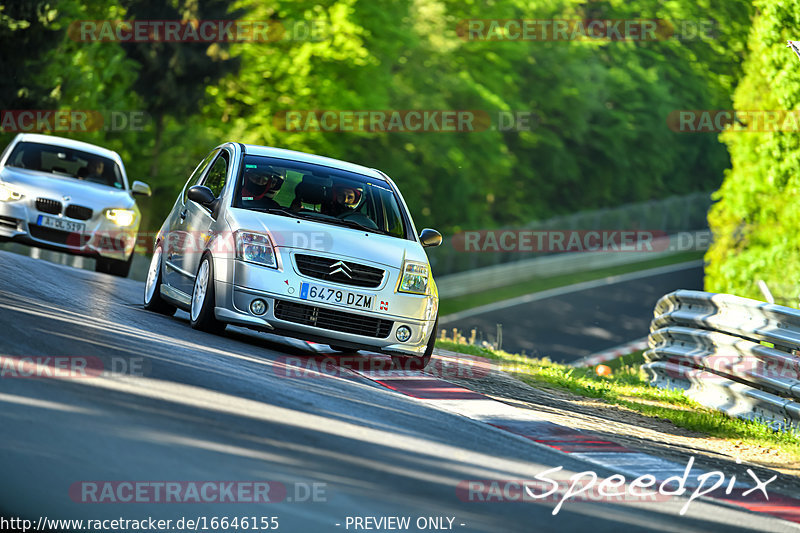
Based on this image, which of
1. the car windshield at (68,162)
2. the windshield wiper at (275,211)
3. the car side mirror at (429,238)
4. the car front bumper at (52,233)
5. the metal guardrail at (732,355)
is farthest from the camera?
the car windshield at (68,162)

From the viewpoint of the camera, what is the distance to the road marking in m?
47.1

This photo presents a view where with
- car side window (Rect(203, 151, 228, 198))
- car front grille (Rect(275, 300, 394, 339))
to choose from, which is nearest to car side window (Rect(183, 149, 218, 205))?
car side window (Rect(203, 151, 228, 198))

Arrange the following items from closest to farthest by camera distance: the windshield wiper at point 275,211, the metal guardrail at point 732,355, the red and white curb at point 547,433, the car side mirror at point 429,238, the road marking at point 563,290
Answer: the red and white curb at point 547,433 < the metal guardrail at point 732,355 < the windshield wiper at point 275,211 < the car side mirror at point 429,238 < the road marking at point 563,290

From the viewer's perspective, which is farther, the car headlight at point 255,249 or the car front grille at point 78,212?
the car front grille at point 78,212

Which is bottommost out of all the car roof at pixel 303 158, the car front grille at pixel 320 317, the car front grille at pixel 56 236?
the car front grille at pixel 56 236

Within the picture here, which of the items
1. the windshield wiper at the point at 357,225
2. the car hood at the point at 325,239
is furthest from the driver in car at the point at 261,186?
the windshield wiper at the point at 357,225

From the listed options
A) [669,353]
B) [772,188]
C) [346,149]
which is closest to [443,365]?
[669,353]

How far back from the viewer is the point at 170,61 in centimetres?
4453

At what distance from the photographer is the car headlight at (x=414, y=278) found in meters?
10.7

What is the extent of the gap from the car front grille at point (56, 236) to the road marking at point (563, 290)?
2650cm

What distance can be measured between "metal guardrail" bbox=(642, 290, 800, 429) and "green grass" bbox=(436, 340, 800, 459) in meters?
0.17

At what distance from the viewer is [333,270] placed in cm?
1031

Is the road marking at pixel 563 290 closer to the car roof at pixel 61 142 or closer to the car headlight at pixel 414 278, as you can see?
the car roof at pixel 61 142

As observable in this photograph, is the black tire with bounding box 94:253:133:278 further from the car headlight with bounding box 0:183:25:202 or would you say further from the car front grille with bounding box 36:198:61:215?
the car headlight with bounding box 0:183:25:202
